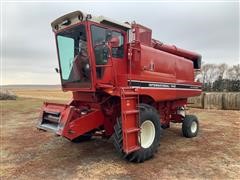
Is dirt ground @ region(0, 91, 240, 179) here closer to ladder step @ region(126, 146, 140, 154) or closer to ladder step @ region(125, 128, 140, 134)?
ladder step @ region(126, 146, 140, 154)

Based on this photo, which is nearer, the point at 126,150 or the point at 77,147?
the point at 126,150

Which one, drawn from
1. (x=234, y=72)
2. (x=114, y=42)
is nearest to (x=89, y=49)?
(x=114, y=42)

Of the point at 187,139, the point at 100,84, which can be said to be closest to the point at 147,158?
the point at 100,84

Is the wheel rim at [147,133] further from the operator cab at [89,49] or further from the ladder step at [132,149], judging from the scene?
the operator cab at [89,49]

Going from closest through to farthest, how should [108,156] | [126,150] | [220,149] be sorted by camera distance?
1. [126,150]
2. [108,156]
3. [220,149]

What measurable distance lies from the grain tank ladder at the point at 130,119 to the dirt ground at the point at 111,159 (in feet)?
1.67

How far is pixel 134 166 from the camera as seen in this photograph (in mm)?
5953

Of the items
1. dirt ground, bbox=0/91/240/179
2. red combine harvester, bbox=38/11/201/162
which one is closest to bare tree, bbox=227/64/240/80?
dirt ground, bbox=0/91/240/179

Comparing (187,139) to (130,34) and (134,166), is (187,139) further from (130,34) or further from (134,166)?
(130,34)

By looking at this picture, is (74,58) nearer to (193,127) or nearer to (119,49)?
(119,49)

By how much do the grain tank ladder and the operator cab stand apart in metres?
0.62

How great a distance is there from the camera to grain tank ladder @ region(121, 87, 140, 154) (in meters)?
5.75

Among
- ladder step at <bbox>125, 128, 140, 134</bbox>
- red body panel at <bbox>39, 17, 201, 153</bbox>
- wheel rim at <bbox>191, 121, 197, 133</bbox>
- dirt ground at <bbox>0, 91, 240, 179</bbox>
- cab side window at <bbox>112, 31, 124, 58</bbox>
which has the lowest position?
dirt ground at <bbox>0, 91, 240, 179</bbox>

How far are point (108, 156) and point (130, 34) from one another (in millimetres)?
3045
